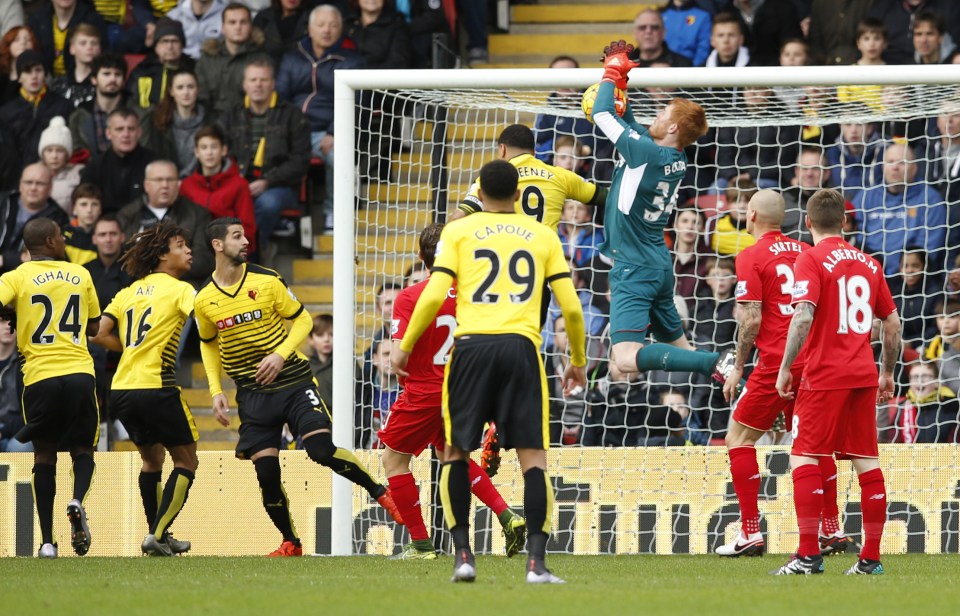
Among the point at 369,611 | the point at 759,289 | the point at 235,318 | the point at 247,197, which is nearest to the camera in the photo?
the point at 369,611

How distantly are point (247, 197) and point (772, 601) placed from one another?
8196mm

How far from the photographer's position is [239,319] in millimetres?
9570

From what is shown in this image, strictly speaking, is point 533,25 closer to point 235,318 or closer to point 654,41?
point 654,41

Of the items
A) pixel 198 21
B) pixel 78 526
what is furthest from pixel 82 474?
pixel 198 21

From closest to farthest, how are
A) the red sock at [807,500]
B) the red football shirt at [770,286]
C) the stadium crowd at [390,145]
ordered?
the red sock at [807,500] → the red football shirt at [770,286] → the stadium crowd at [390,145]

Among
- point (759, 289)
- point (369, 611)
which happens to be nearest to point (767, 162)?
point (759, 289)

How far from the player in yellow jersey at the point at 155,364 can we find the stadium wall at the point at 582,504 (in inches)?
36.4

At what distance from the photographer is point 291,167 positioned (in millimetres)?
13516

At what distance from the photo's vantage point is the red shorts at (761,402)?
8992 millimetres

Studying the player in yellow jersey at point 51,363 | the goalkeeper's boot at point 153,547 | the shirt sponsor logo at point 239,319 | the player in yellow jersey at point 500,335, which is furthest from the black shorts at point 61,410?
the player in yellow jersey at point 500,335

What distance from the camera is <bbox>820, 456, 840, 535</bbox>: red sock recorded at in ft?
29.6

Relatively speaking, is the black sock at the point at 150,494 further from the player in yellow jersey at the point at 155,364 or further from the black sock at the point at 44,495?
the black sock at the point at 44,495

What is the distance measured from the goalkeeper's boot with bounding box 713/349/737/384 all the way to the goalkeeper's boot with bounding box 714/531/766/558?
1134mm

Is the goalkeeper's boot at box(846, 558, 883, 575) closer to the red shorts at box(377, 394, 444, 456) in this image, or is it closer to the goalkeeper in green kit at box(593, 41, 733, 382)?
the goalkeeper in green kit at box(593, 41, 733, 382)
